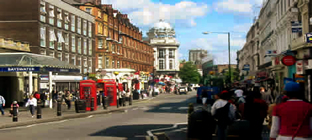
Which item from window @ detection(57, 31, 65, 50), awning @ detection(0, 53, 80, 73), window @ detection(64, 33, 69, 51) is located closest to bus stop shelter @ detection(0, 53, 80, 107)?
awning @ detection(0, 53, 80, 73)

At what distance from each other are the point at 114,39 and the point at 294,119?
70.2 metres

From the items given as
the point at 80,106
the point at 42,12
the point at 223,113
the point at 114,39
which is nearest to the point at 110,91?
the point at 80,106

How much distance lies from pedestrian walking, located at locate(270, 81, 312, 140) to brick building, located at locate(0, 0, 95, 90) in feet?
142

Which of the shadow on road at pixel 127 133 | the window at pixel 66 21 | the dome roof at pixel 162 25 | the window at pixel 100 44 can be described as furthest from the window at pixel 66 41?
the dome roof at pixel 162 25

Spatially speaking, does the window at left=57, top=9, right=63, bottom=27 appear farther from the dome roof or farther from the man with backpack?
the dome roof

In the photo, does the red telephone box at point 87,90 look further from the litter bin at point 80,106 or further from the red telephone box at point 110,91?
the red telephone box at point 110,91

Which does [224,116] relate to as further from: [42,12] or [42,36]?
[42,12]

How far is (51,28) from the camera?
4962 centimetres

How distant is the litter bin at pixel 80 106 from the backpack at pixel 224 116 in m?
21.1

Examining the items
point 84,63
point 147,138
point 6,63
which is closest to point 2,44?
point 6,63

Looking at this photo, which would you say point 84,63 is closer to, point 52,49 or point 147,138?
point 52,49

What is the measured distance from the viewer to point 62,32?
52.4 metres

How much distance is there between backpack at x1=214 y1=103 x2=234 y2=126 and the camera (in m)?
9.73

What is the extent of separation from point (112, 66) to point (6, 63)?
131 feet
